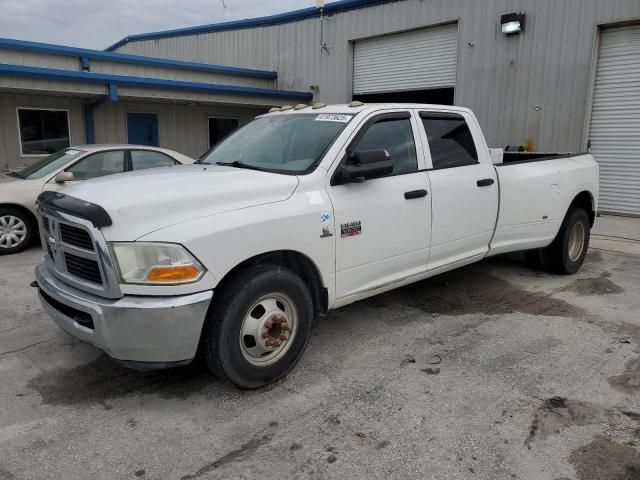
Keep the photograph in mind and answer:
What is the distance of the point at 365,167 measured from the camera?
12.7 feet

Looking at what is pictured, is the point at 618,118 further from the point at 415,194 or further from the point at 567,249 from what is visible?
the point at 415,194

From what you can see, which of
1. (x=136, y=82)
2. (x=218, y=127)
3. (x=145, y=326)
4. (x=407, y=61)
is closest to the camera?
(x=145, y=326)

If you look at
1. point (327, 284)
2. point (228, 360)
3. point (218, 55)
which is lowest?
point (228, 360)

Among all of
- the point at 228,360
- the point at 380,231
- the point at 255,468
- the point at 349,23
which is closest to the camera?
the point at 255,468

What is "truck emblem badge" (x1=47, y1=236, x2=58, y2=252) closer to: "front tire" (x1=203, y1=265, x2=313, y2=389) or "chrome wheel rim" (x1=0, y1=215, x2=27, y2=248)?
"front tire" (x1=203, y1=265, x2=313, y2=389)

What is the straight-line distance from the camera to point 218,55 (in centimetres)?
2047

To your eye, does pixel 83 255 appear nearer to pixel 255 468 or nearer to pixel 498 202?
pixel 255 468

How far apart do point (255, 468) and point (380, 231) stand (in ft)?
6.60

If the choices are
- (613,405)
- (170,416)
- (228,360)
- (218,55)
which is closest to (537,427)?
(613,405)

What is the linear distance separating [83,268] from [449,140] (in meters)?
3.37

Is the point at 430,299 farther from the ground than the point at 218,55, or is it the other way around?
the point at 218,55

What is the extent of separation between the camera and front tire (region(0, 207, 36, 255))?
7.60 meters

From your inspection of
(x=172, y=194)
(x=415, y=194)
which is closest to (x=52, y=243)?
(x=172, y=194)

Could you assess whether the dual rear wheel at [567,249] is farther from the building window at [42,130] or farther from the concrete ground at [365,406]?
the building window at [42,130]
